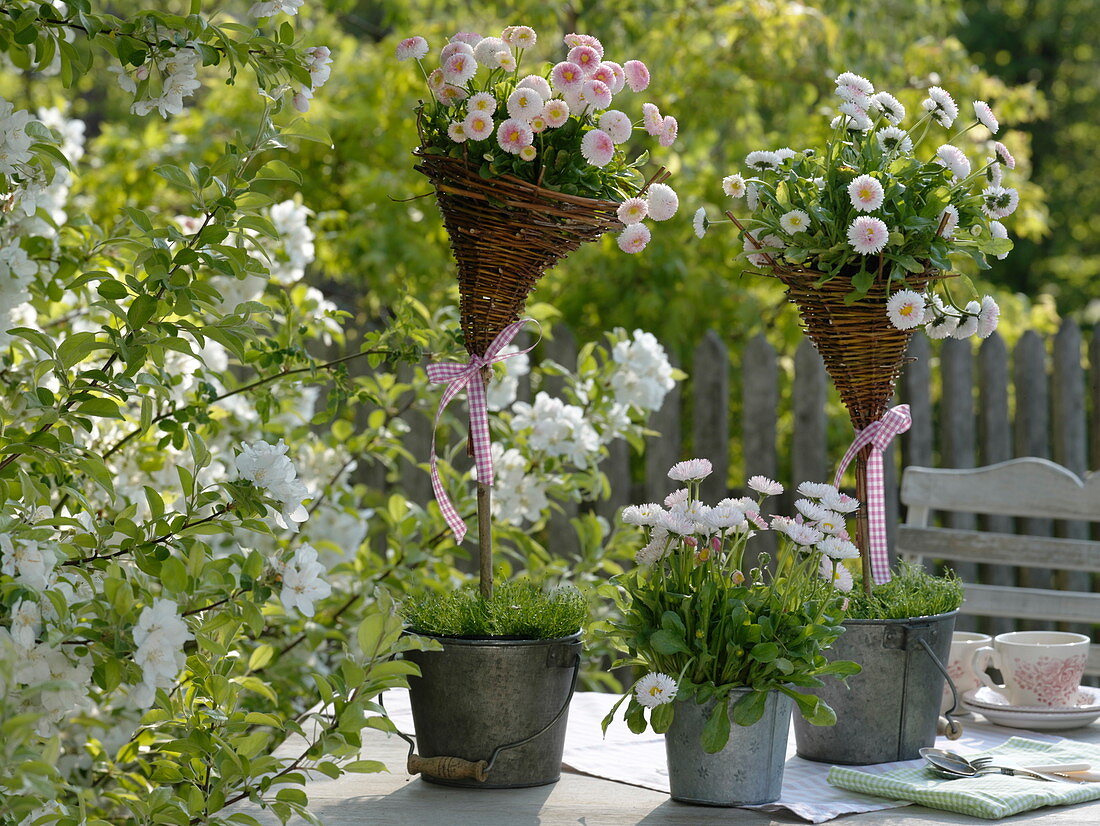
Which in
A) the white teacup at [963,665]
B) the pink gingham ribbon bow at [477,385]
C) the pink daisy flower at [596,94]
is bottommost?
the white teacup at [963,665]

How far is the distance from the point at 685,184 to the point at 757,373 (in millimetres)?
974

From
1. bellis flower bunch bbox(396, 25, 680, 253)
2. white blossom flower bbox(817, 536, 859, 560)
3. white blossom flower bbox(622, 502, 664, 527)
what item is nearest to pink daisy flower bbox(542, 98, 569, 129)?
bellis flower bunch bbox(396, 25, 680, 253)

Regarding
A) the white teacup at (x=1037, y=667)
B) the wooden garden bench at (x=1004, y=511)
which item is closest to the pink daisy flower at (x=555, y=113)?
the white teacup at (x=1037, y=667)

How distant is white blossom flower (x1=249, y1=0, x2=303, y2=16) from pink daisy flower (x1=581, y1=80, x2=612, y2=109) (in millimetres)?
327

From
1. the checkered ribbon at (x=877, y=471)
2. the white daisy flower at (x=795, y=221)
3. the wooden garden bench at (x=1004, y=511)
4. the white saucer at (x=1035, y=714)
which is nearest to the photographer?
the white daisy flower at (x=795, y=221)

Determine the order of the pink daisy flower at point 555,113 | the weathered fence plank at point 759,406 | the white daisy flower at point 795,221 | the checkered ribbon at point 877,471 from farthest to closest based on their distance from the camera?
the weathered fence plank at point 759,406 < the checkered ribbon at point 877,471 < the white daisy flower at point 795,221 < the pink daisy flower at point 555,113

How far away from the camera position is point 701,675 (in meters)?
1.26

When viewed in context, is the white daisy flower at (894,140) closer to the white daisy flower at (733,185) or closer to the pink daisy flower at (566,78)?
the white daisy flower at (733,185)

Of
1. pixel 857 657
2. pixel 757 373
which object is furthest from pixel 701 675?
pixel 757 373

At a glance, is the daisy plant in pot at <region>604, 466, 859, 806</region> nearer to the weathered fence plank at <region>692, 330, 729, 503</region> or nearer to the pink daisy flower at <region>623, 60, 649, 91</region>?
the pink daisy flower at <region>623, 60, 649, 91</region>

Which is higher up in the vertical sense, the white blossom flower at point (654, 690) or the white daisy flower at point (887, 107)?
the white daisy flower at point (887, 107)

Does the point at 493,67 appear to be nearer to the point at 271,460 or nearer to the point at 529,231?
the point at 529,231

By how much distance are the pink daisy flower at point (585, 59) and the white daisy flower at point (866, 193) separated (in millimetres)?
334

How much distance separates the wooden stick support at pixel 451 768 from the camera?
135cm
